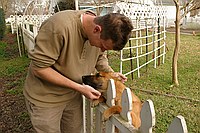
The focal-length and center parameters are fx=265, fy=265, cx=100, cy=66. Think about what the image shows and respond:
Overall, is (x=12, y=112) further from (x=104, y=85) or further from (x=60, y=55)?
(x=60, y=55)

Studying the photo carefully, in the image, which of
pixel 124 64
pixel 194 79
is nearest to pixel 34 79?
pixel 194 79

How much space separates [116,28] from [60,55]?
0.40 meters

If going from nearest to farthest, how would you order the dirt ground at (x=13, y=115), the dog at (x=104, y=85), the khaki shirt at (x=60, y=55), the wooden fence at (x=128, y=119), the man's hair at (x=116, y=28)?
the wooden fence at (x=128, y=119) < the man's hair at (x=116, y=28) < the khaki shirt at (x=60, y=55) < the dog at (x=104, y=85) < the dirt ground at (x=13, y=115)

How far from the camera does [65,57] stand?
5.27 feet

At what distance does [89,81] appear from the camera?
1.79 m

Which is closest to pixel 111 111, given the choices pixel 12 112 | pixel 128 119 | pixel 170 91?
pixel 128 119

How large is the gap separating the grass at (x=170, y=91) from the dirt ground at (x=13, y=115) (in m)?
1.69

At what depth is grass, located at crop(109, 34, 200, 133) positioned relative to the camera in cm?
348

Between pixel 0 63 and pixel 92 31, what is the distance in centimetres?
779

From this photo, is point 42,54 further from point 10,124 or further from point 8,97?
point 8,97

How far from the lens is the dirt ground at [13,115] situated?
133 inches

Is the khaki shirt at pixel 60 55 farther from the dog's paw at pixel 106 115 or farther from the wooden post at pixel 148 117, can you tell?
the wooden post at pixel 148 117

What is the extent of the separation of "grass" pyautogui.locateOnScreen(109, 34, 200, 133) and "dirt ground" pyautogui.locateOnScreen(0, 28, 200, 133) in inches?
66.7

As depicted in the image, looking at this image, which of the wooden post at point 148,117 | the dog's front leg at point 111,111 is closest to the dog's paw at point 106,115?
the dog's front leg at point 111,111
